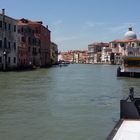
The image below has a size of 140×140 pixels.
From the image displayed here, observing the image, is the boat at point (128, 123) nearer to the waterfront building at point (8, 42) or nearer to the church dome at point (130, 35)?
the waterfront building at point (8, 42)

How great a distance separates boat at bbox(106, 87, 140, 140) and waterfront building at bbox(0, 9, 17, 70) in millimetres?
35785

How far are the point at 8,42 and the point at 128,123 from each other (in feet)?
130

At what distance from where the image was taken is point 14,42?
48250 millimetres

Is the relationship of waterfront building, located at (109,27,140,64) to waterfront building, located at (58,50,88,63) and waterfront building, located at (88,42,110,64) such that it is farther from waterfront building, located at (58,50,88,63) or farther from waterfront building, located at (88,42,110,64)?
waterfront building, located at (58,50,88,63)

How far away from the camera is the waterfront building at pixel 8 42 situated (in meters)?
43.6

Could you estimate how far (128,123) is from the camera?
7.49m

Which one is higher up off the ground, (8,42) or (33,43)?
(33,43)

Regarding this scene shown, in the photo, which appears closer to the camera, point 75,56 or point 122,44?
point 122,44

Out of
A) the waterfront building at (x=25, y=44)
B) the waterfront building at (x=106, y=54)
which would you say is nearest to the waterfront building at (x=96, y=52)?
the waterfront building at (x=106, y=54)

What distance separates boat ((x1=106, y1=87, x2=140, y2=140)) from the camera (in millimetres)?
6429

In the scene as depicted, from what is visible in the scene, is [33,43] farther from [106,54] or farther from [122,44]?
[106,54]

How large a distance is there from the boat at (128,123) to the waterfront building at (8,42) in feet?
117

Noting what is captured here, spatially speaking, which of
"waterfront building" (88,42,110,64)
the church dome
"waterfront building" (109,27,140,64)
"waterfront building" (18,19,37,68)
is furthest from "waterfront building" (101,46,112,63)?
"waterfront building" (18,19,37,68)

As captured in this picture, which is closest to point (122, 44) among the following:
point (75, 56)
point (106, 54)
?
point (106, 54)
